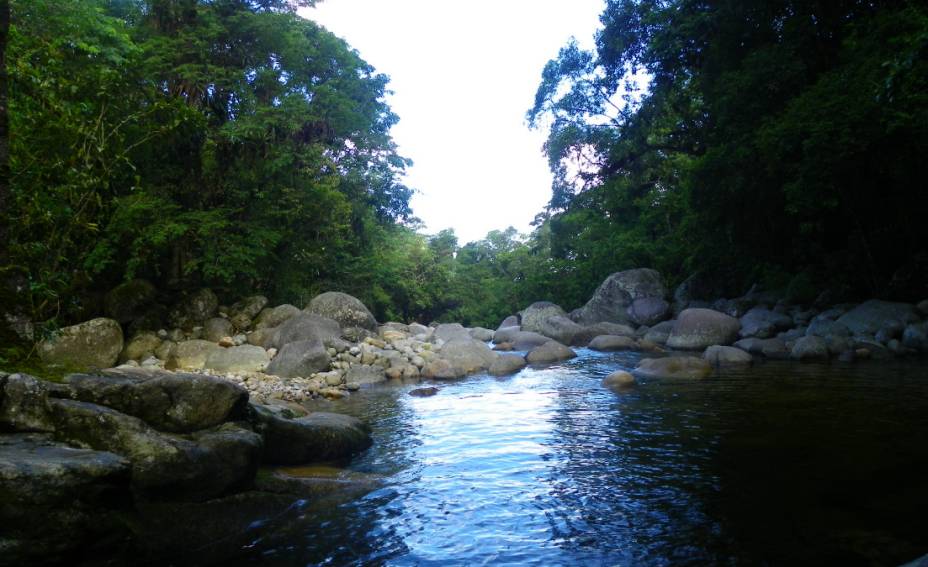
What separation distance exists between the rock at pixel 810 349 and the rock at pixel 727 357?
102 cm

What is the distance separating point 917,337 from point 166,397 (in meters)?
14.7

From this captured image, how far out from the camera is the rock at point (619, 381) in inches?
401

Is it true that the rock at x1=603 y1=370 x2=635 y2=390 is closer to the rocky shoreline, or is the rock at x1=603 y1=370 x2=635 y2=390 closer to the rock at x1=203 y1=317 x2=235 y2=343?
the rocky shoreline

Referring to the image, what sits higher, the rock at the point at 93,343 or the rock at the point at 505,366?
the rock at the point at 93,343

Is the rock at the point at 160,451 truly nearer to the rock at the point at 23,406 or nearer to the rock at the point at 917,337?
the rock at the point at 23,406

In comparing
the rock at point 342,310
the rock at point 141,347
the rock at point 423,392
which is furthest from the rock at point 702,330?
the rock at point 141,347

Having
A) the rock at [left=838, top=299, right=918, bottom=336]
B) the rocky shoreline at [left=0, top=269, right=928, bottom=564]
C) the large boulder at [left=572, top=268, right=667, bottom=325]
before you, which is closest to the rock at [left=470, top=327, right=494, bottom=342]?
the rocky shoreline at [left=0, top=269, right=928, bottom=564]

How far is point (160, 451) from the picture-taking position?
Answer: 4020 mm

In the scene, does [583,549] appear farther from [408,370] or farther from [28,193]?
[408,370]

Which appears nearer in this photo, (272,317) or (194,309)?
(194,309)

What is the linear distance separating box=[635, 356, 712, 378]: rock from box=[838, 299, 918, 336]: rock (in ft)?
16.9

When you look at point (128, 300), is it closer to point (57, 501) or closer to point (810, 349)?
point (57, 501)

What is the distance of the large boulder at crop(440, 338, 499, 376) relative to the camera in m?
13.8

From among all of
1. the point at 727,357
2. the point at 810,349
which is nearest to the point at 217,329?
→ the point at 727,357
